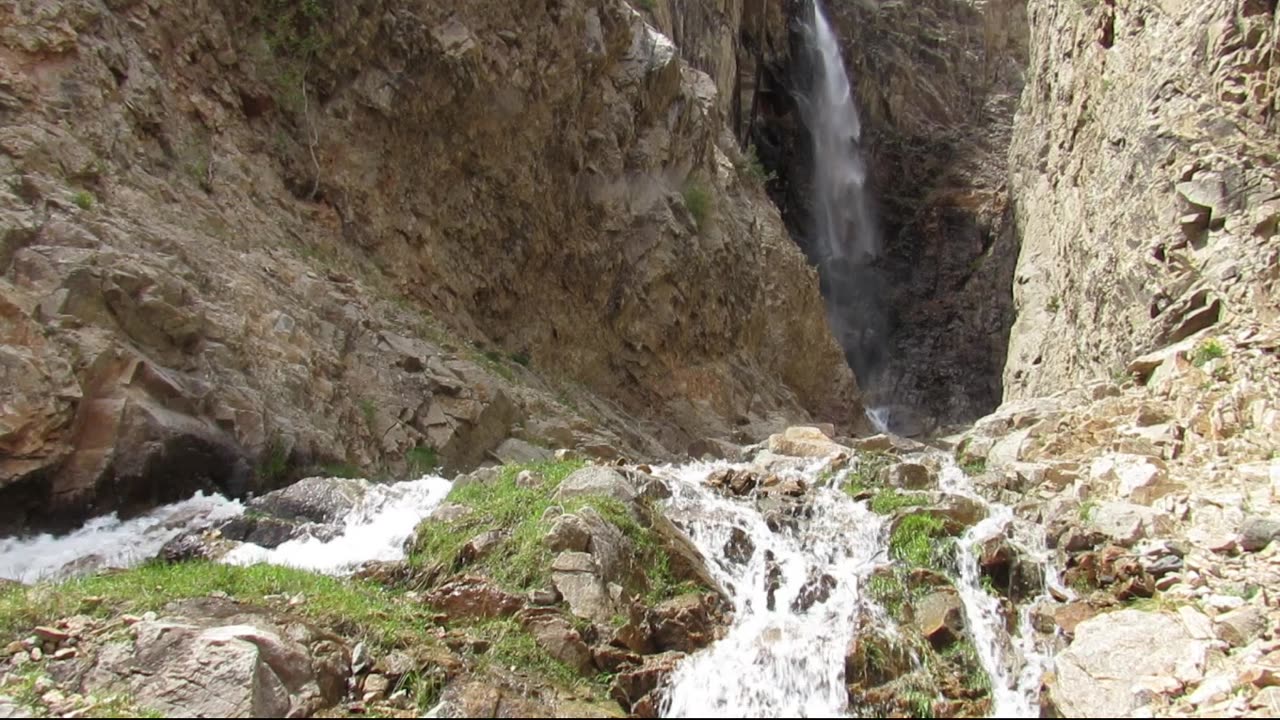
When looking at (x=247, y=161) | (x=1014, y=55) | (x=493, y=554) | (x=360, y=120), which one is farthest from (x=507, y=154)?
(x=1014, y=55)

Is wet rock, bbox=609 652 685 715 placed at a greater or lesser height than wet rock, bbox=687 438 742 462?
lesser

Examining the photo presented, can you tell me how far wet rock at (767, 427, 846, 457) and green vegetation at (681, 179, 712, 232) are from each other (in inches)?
357

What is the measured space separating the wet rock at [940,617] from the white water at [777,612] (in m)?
0.58

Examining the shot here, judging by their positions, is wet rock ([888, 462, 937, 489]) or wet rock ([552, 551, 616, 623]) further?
wet rock ([888, 462, 937, 489])

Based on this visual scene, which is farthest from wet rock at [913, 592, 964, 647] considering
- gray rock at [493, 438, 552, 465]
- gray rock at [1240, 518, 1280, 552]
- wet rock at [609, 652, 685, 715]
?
gray rock at [493, 438, 552, 465]

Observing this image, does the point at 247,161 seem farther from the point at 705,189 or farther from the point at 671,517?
the point at 705,189

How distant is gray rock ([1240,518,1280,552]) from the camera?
818 centimetres

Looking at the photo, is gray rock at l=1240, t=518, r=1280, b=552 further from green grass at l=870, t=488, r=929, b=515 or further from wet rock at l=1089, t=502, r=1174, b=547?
green grass at l=870, t=488, r=929, b=515

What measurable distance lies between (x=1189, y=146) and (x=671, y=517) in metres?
10.9

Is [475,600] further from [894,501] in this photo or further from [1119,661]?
[894,501]

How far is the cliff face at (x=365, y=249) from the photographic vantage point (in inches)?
399

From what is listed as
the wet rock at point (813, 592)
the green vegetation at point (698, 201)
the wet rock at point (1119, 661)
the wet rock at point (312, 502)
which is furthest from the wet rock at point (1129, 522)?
the green vegetation at point (698, 201)

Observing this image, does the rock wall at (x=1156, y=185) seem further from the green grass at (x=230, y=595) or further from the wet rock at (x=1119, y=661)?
the green grass at (x=230, y=595)

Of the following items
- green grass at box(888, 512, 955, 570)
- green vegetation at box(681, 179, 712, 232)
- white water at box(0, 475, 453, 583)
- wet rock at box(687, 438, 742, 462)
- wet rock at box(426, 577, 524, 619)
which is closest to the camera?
wet rock at box(426, 577, 524, 619)
